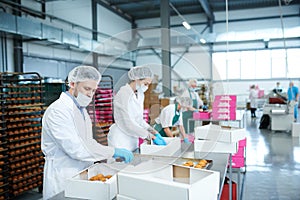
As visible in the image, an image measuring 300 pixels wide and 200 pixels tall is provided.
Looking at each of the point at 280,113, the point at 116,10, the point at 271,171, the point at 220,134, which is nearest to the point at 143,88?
the point at 220,134

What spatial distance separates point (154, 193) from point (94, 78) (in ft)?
2.67

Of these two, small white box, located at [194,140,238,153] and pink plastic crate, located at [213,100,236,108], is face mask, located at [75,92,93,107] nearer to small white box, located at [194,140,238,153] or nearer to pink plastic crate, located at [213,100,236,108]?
small white box, located at [194,140,238,153]

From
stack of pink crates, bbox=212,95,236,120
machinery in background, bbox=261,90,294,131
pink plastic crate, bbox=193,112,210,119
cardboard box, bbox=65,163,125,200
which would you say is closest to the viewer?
cardboard box, bbox=65,163,125,200

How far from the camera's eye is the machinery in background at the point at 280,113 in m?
6.21

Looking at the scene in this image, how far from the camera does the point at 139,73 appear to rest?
186 centimetres

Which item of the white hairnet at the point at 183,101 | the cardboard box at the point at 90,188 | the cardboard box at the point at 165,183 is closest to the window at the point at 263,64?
the white hairnet at the point at 183,101

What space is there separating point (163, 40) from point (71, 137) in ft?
2.53

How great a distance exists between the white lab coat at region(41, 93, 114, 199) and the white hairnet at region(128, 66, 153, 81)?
482mm

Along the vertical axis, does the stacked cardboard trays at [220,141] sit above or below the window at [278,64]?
below

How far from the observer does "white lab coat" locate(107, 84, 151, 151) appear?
6.05 feet

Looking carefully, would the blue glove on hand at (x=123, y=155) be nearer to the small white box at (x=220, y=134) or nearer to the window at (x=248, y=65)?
the small white box at (x=220, y=134)

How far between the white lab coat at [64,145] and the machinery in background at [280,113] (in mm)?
5578

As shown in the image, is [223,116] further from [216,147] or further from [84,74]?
[84,74]

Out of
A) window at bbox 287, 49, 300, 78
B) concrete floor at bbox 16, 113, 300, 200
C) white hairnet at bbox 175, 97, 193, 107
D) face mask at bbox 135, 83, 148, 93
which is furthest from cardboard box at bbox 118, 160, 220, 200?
window at bbox 287, 49, 300, 78
